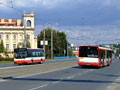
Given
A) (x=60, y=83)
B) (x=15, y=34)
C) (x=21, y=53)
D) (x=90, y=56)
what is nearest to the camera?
(x=60, y=83)

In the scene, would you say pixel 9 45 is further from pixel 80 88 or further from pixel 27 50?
pixel 80 88

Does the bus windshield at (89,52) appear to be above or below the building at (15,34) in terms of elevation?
below

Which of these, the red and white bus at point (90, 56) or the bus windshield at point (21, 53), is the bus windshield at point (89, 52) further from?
the bus windshield at point (21, 53)

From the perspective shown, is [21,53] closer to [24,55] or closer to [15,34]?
[24,55]

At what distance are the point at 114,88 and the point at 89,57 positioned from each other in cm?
1895

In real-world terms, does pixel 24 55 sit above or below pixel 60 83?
above

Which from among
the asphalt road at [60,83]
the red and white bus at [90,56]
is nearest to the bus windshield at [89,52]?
the red and white bus at [90,56]

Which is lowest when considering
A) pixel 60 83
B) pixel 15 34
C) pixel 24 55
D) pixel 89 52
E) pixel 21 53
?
pixel 60 83

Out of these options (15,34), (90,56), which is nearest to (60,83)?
(90,56)

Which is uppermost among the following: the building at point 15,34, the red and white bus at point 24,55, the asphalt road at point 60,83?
the building at point 15,34

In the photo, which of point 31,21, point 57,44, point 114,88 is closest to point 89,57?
point 114,88

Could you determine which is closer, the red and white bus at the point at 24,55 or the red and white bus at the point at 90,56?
the red and white bus at the point at 90,56

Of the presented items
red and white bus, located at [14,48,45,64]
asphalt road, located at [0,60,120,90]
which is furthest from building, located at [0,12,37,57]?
asphalt road, located at [0,60,120,90]

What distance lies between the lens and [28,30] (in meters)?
119
